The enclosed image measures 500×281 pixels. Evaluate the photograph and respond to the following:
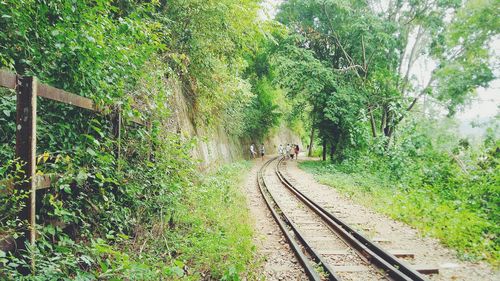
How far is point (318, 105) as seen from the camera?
23047 millimetres

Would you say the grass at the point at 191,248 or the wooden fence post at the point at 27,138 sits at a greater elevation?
the wooden fence post at the point at 27,138

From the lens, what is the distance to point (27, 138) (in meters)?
2.61

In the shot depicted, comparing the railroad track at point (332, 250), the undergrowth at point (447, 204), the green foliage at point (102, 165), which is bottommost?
the railroad track at point (332, 250)

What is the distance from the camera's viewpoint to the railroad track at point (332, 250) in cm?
521

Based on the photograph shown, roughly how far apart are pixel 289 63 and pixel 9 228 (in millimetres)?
17725

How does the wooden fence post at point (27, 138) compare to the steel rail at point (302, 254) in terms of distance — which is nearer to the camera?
the wooden fence post at point (27, 138)

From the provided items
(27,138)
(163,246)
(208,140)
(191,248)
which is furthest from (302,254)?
(27,138)

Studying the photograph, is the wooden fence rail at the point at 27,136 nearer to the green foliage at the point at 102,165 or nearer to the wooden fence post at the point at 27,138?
the wooden fence post at the point at 27,138

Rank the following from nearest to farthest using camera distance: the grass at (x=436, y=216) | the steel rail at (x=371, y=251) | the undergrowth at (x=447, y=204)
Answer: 1. the steel rail at (x=371, y=251)
2. the grass at (x=436, y=216)
3. the undergrowth at (x=447, y=204)

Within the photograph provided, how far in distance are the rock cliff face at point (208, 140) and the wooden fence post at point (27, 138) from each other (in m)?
2.72

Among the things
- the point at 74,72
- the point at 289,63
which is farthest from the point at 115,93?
the point at 289,63

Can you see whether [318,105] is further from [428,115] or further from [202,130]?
[202,130]

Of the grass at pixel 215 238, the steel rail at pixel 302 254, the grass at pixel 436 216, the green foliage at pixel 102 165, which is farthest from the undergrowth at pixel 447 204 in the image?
the green foliage at pixel 102 165

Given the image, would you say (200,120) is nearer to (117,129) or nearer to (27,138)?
(117,129)
